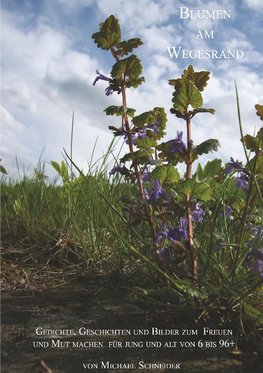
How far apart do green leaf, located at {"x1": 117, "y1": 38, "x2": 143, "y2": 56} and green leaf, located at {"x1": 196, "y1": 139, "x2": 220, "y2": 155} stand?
57 cm

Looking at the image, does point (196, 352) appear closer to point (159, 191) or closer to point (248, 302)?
point (248, 302)

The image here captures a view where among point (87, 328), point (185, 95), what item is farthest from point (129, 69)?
point (87, 328)

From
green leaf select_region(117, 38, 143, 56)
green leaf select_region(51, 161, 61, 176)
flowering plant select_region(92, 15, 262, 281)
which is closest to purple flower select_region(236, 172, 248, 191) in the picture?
flowering plant select_region(92, 15, 262, 281)

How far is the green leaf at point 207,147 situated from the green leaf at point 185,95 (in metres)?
0.16

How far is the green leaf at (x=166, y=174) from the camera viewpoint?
1742 millimetres

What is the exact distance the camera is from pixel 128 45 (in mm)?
1923

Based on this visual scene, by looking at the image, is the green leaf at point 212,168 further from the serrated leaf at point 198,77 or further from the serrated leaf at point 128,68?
the serrated leaf at point 128,68

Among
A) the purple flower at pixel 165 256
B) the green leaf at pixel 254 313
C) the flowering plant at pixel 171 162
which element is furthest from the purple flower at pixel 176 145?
the green leaf at pixel 254 313

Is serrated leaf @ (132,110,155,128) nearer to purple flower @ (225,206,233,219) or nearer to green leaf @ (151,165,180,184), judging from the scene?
green leaf @ (151,165,180,184)

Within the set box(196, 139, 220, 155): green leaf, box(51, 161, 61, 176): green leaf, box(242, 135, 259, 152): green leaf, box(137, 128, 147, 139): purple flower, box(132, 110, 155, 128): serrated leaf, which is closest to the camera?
box(196, 139, 220, 155): green leaf

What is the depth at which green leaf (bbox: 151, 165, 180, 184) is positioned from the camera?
1.74 metres

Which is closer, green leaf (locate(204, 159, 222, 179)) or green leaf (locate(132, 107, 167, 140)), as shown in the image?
green leaf (locate(204, 159, 222, 179))

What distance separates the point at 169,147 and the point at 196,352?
76cm

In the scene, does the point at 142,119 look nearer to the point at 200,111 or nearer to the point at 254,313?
the point at 200,111
